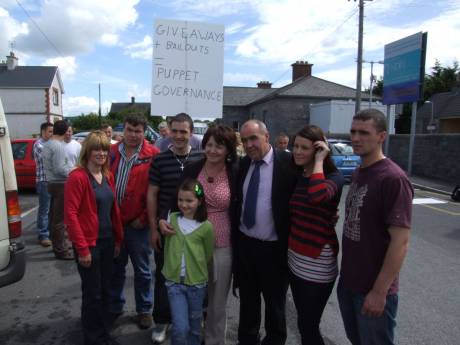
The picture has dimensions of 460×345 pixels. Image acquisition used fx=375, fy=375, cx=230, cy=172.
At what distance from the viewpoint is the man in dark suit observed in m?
2.62

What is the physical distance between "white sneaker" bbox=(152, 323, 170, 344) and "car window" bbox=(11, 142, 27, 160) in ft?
28.5

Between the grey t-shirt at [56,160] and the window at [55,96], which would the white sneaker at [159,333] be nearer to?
the grey t-shirt at [56,160]

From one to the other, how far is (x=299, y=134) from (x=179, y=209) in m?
1.03

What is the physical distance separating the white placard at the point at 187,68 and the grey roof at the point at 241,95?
132 feet

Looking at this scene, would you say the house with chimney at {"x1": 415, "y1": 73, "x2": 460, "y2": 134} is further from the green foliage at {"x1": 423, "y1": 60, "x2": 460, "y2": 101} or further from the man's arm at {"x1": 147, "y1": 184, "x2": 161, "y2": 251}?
the man's arm at {"x1": 147, "y1": 184, "x2": 161, "y2": 251}

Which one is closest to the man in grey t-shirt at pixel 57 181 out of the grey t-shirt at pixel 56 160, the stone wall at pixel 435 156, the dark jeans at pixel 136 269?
the grey t-shirt at pixel 56 160

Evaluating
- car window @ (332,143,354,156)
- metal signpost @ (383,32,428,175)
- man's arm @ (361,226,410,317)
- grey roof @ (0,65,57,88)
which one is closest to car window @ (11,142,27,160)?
car window @ (332,143,354,156)

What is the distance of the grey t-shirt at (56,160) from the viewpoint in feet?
17.1

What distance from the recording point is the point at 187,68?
4.32 meters

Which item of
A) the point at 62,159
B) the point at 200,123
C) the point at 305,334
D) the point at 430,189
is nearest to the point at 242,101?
the point at 200,123

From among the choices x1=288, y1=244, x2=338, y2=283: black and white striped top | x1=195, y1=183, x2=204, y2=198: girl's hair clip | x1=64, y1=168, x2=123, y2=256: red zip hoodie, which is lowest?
x1=288, y1=244, x2=338, y2=283: black and white striped top

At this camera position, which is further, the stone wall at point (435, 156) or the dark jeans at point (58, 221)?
the stone wall at point (435, 156)

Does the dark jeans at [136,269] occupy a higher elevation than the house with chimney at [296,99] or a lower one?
lower

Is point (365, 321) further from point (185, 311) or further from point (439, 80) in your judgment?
point (439, 80)
